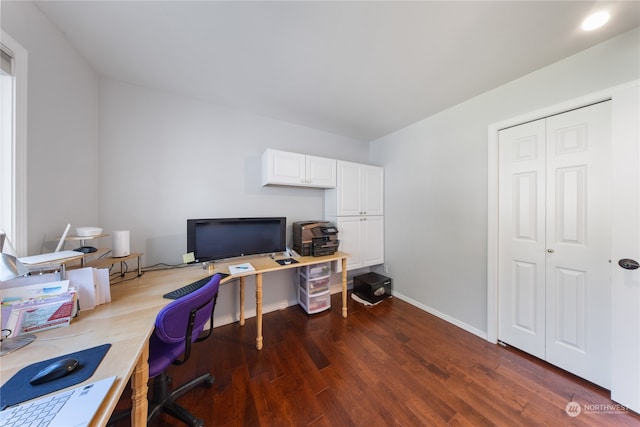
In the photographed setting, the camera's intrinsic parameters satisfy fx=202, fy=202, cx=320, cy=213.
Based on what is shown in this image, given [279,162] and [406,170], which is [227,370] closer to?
[279,162]

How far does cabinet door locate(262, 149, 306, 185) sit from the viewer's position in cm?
237

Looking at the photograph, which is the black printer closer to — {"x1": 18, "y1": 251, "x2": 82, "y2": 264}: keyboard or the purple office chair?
the purple office chair

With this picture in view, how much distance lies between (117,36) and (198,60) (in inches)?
19.4

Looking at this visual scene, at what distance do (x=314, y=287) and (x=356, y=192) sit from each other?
1440 mm

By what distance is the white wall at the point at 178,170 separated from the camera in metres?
1.89

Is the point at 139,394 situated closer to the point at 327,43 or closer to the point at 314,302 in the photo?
the point at 314,302

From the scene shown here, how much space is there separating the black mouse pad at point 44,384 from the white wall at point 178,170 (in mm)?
1410

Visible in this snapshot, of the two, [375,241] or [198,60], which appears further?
[375,241]

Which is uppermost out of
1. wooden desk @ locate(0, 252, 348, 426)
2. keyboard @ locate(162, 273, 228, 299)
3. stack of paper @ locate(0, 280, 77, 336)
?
stack of paper @ locate(0, 280, 77, 336)

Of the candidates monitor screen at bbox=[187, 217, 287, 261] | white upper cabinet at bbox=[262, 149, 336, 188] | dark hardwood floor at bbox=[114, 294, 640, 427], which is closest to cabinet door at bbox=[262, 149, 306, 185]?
white upper cabinet at bbox=[262, 149, 336, 188]

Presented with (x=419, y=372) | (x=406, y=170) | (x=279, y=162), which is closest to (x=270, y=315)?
(x=419, y=372)

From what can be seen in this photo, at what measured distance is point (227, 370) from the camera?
1.68 meters

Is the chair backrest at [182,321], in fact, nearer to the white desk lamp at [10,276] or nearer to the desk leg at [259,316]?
the white desk lamp at [10,276]

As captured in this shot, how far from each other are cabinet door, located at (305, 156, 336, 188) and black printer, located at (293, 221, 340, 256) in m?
0.54
